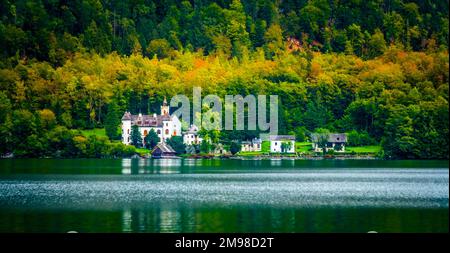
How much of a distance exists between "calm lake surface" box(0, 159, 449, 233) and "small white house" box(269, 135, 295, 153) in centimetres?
5728

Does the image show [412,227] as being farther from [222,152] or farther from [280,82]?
[280,82]

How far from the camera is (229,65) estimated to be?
16675cm

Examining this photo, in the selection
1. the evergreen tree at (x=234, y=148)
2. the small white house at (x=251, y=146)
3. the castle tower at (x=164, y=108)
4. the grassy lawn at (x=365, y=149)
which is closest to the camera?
the grassy lawn at (x=365, y=149)

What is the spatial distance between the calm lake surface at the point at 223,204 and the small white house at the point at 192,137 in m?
63.8

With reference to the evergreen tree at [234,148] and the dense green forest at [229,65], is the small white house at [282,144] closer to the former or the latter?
the dense green forest at [229,65]

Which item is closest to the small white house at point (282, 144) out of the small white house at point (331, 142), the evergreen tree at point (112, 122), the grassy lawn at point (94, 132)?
the small white house at point (331, 142)

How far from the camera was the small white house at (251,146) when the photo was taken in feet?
412

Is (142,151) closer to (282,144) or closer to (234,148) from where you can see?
(234,148)

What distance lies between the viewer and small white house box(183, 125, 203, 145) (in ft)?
428

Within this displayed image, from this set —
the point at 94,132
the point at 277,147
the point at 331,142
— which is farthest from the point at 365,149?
the point at 94,132

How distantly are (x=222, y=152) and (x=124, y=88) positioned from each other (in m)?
28.6

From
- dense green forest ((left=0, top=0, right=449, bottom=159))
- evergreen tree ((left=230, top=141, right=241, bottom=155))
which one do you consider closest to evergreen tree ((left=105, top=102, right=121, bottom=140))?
dense green forest ((left=0, top=0, right=449, bottom=159))

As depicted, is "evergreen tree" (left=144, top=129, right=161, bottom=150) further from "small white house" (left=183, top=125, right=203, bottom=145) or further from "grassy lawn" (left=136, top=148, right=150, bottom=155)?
"small white house" (left=183, top=125, right=203, bottom=145)
